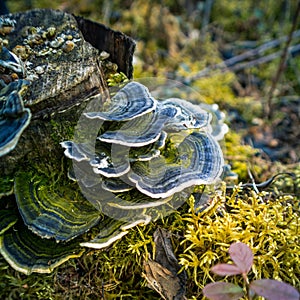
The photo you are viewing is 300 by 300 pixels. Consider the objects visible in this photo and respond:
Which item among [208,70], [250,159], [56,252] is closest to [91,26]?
[56,252]

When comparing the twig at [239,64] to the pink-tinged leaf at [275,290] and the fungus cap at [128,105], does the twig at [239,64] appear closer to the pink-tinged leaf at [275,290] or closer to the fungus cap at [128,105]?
the fungus cap at [128,105]

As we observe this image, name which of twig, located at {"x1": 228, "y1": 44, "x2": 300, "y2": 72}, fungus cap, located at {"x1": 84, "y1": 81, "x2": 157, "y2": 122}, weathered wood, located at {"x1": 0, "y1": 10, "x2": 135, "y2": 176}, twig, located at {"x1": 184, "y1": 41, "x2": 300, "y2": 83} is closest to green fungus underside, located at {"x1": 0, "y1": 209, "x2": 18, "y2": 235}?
weathered wood, located at {"x1": 0, "y1": 10, "x2": 135, "y2": 176}

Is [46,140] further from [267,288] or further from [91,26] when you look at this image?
[267,288]

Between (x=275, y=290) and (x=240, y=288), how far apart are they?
17cm

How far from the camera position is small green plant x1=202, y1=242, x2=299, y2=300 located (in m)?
1.43

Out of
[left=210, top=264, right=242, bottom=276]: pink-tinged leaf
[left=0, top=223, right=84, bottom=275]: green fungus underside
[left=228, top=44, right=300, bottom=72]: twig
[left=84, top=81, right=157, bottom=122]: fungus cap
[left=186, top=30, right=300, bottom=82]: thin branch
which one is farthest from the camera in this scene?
[left=228, top=44, right=300, bottom=72]: twig

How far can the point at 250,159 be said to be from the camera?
3279mm

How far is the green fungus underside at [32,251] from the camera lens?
5.73ft

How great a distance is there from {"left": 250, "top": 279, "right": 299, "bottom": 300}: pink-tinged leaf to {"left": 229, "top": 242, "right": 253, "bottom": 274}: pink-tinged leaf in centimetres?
8

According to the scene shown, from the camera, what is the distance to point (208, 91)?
168 inches

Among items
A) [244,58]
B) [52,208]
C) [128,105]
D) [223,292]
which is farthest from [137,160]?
[244,58]

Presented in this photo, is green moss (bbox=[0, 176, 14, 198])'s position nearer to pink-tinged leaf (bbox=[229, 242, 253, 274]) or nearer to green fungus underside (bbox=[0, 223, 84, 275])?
green fungus underside (bbox=[0, 223, 84, 275])

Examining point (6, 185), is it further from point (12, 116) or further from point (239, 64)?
point (239, 64)

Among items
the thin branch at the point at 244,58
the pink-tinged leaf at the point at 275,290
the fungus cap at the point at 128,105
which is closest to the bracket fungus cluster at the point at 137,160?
the fungus cap at the point at 128,105
